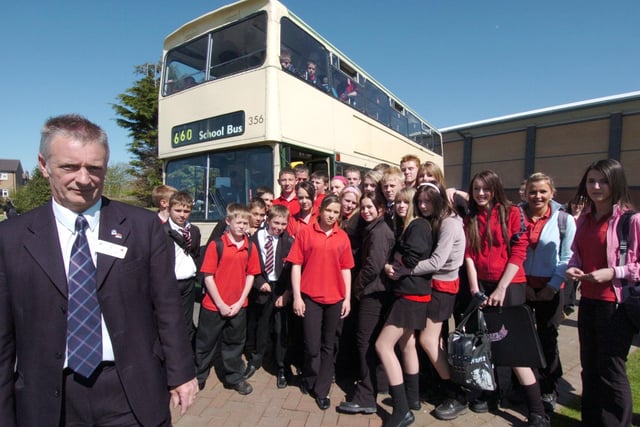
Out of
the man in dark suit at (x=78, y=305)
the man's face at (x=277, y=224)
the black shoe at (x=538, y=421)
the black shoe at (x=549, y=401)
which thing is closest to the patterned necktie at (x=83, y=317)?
A: the man in dark suit at (x=78, y=305)

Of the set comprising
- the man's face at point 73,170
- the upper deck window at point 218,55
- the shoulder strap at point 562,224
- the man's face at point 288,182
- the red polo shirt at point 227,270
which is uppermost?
the upper deck window at point 218,55

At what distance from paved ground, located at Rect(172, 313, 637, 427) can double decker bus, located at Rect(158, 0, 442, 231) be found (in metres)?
2.81

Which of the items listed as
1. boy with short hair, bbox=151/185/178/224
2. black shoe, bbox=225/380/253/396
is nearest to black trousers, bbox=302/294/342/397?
black shoe, bbox=225/380/253/396

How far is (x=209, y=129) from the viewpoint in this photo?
19.8ft

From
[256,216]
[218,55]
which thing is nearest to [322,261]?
[256,216]

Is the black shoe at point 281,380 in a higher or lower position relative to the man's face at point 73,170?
lower

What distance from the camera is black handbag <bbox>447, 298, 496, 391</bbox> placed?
2.62 m

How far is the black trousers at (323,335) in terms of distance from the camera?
3.18 m

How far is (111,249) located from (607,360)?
3201 millimetres

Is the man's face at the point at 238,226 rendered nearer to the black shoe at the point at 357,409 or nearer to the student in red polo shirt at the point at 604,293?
the black shoe at the point at 357,409

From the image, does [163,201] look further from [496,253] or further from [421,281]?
[496,253]

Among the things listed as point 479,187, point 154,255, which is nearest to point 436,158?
point 479,187

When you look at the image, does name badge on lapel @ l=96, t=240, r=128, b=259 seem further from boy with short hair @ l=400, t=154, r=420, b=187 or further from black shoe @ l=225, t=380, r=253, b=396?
boy with short hair @ l=400, t=154, r=420, b=187

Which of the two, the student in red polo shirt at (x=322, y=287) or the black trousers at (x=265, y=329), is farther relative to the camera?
the black trousers at (x=265, y=329)
